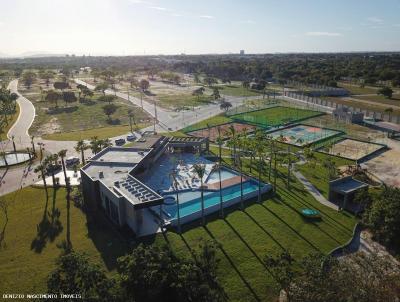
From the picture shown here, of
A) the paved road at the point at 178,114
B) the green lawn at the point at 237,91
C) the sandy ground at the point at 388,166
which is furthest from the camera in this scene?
the green lawn at the point at 237,91

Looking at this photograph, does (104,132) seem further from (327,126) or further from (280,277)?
(280,277)

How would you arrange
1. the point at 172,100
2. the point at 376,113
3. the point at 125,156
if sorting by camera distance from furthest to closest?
1. the point at 172,100
2. the point at 376,113
3. the point at 125,156

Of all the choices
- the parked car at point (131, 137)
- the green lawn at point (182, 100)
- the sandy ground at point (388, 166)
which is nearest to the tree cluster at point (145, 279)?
the sandy ground at point (388, 166)

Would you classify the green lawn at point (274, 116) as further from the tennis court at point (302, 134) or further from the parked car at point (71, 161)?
the parked car at point (71, 161)

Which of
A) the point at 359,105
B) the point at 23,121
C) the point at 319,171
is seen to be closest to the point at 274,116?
the point at 359,105

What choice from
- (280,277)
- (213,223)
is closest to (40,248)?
(213,223)

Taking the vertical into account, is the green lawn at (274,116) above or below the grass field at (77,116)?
above

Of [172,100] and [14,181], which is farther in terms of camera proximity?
[172,100]
